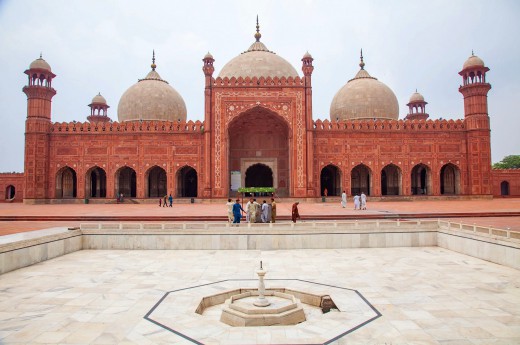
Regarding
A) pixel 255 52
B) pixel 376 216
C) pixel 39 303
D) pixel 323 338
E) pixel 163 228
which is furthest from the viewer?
pixel 255 52

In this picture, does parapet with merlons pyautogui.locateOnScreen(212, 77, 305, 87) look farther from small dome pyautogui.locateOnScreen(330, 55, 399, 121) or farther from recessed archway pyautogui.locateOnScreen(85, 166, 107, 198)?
recessed archway pyautogui.locateOnScreen(85, 166, 107, 198)

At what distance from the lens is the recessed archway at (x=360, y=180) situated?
21.4 metres

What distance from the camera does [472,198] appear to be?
19.8m

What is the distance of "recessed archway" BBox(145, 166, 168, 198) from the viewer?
21494mm

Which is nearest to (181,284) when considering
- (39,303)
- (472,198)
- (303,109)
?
(39,303)

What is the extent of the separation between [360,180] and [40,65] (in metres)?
18.6

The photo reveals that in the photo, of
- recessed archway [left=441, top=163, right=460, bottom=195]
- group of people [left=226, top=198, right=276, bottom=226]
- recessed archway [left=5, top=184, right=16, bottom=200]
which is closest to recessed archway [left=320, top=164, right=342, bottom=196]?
recessed archway [left=441, top=163, right=460, bottom=195]

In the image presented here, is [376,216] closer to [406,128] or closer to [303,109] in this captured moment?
[303,109]

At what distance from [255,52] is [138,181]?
10638mm

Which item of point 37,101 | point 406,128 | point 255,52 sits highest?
point 255,52

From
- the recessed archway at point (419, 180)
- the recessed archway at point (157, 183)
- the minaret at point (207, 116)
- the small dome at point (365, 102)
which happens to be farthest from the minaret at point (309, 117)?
the recessed archway at point (157, 183)

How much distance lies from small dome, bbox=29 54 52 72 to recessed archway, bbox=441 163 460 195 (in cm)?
2234

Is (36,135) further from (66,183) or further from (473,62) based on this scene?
(473,62)

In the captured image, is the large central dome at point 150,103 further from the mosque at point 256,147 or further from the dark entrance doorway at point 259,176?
the dark entrance doorway at point 259,176
